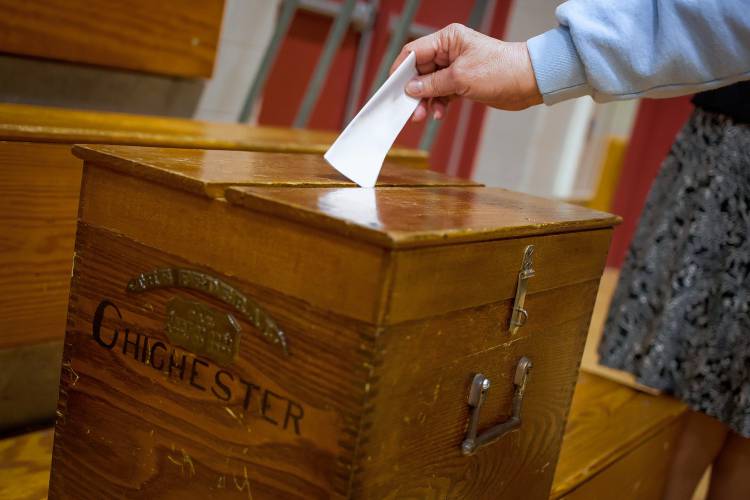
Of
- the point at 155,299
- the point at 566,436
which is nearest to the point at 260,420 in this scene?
the point at 155,299

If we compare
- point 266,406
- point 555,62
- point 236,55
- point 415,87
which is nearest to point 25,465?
point 266,406

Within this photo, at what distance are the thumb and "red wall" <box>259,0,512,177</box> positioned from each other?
7.99 ft

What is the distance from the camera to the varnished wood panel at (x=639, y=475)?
1.61m

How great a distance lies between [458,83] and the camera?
3.76 feet

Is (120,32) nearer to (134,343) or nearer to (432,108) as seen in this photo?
(432,108)

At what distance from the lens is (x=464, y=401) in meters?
1.04

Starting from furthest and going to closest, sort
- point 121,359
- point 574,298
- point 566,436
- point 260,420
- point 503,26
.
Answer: point 503,26 → point 566,436 → point 574,298 → point 121,359 → point 260,420

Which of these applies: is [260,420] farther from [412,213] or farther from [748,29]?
[748,29]

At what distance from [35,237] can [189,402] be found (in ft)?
1.64

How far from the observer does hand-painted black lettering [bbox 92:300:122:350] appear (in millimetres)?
1071

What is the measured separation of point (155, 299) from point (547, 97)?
577 mm

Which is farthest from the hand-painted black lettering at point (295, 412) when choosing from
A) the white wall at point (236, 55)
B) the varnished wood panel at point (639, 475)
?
the white wall at point (236, 55)

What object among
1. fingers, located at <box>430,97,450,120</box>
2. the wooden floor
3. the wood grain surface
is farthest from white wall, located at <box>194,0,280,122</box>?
fingers, located at <box>430,97,450,120</box>

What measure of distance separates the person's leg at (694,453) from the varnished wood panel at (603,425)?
0.06 metres
